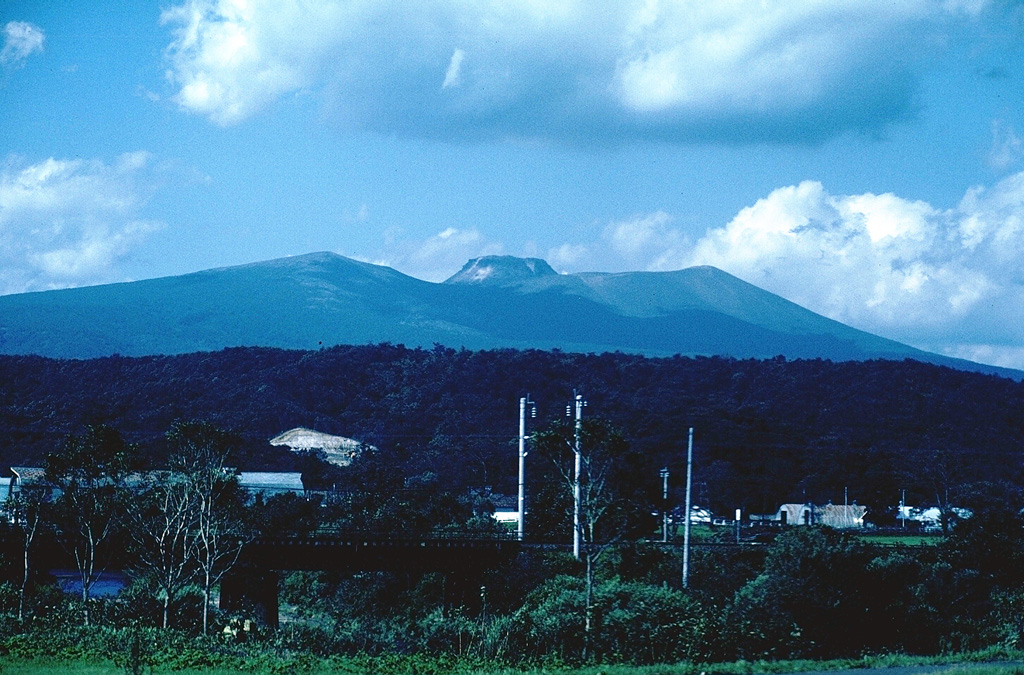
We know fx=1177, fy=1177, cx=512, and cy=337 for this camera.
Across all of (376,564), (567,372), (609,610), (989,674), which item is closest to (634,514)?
(376,564)

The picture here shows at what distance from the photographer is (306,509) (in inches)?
2392

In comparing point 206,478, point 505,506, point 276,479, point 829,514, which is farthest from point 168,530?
point 829,514

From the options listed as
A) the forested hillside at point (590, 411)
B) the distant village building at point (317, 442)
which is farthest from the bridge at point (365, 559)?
the distant village building at point (317, 442)

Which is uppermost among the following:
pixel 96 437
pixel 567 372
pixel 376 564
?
pixel 567 372

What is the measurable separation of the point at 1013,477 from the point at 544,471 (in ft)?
105

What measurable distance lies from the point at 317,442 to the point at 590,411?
71.6 feet

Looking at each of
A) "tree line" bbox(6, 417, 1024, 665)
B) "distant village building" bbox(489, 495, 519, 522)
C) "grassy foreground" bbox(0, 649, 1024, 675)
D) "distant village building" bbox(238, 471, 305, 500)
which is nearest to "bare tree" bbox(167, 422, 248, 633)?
"tree line" bbox(6, 417, 1024, 665)

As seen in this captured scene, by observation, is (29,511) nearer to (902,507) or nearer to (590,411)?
(590,411)

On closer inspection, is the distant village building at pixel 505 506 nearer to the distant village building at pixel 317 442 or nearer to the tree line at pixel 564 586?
the tree line at pixel 564 586

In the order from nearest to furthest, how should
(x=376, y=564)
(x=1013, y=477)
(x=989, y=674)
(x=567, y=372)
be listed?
(x=989, y=674) → (x=376, y=564) → (x=1013, y=477) → (x=567, y=372)

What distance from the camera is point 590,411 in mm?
88062

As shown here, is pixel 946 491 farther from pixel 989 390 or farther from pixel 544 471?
pixel 989 390

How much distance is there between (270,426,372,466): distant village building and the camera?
90062 millimetres

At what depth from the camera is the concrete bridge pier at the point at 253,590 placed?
4572 cm
